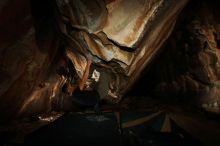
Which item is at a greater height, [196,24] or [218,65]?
[196,24]

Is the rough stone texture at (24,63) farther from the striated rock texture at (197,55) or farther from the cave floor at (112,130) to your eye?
the striated rock texture at (197,55)

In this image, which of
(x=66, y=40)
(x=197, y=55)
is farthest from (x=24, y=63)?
(x=197, y=55)

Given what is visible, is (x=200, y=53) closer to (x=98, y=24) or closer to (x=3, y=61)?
(x=98, y=24)

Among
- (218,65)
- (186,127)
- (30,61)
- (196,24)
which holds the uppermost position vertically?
(196,24)

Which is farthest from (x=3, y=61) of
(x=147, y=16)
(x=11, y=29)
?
(x=147, y=16)

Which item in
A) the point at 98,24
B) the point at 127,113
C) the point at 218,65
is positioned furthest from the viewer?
the point at 218,65

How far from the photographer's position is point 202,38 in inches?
199

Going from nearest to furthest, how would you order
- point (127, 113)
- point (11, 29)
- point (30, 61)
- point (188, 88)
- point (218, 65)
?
point (11, 29), point (30, 61), point (127, 113), point (218, 65), point (188, 88)

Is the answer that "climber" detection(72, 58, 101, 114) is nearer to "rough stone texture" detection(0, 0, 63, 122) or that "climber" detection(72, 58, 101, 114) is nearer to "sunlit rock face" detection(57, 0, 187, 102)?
"rough stone texture" detection(0, 0, 63, 122)

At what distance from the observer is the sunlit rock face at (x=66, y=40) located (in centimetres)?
325

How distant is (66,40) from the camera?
4.39 metres

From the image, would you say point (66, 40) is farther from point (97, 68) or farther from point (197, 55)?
point (197, 55)

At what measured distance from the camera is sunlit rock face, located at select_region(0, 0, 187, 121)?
3248 mm

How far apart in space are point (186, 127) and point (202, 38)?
203 cm
